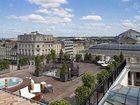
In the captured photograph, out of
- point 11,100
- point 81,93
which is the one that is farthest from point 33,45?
point 11,100

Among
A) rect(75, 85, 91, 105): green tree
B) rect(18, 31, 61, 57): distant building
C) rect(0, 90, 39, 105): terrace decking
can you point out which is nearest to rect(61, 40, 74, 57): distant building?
rect(18, 31, 61, 57): distant building

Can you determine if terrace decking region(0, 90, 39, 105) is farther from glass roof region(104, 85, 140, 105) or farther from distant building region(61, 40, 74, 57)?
distant building region(61, 40, 74, 57)

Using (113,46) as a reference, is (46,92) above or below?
below

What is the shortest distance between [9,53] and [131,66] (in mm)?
63674

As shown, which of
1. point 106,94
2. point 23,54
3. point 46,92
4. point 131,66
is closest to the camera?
point 106,94

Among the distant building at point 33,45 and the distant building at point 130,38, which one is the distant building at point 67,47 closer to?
the distant building at point 33,45

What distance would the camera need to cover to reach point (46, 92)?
1190 inches

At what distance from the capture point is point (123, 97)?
16047 millimetres

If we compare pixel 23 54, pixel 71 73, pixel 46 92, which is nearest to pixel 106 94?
pixel 46 92

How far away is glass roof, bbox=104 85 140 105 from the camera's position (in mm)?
15259

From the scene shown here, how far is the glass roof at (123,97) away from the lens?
15259 millimetres

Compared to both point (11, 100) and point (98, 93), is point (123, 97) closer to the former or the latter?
point (98, 93)

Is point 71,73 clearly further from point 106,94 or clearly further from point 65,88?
point 106,94

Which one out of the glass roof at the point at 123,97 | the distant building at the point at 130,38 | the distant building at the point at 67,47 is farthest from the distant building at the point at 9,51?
the glass roof at the point at 123,97
